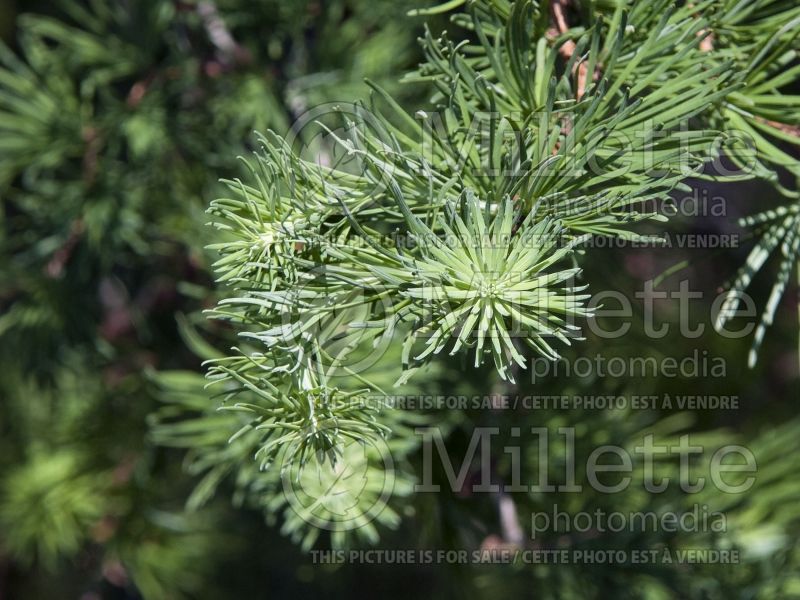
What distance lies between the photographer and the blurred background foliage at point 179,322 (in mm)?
478

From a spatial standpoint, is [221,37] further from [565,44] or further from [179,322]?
[565,44]

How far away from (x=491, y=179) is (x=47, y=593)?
2.73ft

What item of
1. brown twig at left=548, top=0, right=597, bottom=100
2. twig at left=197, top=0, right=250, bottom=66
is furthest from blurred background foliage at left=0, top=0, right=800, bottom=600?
brown twig at left=548, top=0, right=597, bottom=100

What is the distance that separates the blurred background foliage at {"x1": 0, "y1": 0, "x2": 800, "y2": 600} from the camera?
0.48 meters

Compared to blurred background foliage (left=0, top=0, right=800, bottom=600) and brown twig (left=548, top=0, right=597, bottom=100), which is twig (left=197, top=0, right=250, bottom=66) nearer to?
blurred background foliage (left=0, top=0, right=800, bottom=600)

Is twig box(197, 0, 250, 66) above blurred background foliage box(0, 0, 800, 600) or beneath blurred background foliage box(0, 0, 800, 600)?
above

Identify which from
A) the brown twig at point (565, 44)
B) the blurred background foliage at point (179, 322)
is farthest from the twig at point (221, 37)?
the brown twig at point (565, 44)

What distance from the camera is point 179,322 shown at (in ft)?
1.44

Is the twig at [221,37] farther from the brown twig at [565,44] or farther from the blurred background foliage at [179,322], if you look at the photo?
the brown twig at [565,44]

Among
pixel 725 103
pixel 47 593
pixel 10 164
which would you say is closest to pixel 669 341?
pixel 725 103

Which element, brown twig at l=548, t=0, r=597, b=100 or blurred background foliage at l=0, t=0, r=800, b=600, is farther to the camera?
blurred background foliage at l=0, t=0, r=800, b=600

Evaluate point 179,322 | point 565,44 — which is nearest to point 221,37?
point 179,322

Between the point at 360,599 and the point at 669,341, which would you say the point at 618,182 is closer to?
the point at 669,341

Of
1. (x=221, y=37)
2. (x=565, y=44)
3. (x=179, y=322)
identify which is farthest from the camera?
(x=221, y=37)
